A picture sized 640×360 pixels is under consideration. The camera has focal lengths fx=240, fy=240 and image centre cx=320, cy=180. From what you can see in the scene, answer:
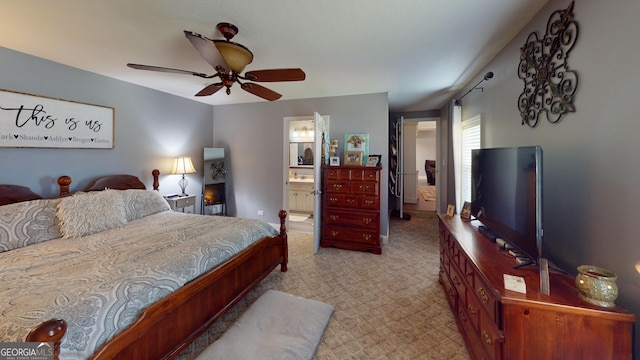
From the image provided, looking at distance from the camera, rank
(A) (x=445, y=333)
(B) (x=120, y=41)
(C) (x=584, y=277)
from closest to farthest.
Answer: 1. (C) (x=584, y=277)
2. (A) (x=445, y=333)
3. (B) (x=120, y=41)

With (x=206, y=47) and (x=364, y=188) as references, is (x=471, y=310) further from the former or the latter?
(x=206, y=47)

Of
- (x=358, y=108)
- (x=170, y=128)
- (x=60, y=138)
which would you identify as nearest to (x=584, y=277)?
(x=358, y=108)

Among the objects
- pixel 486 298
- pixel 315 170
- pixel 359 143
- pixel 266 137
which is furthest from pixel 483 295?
pixel 266 137

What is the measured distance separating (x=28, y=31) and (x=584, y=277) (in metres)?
4.30

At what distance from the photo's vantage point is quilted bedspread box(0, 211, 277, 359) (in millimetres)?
1133

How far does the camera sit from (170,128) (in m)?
4.15

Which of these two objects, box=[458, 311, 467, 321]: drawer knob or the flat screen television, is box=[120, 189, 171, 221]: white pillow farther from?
the flat screen television

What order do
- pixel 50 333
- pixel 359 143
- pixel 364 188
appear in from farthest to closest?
pixel 359 143
pixel 364 188
pixel 50 333

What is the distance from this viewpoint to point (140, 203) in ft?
9.93

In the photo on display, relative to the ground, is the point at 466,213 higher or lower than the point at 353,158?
lower

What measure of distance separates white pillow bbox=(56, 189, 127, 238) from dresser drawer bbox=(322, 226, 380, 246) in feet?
8.55

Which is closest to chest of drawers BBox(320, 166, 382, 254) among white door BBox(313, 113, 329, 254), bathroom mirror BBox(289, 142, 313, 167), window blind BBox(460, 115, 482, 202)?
white door BBox(313, 113, 329, 254)

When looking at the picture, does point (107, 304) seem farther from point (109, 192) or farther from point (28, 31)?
point (28, 31)

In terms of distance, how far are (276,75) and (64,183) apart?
2842 mm
